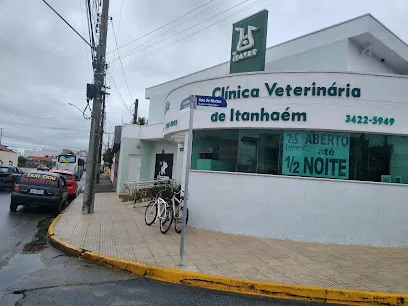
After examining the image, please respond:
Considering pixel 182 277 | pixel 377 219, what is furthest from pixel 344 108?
pixel 182 277

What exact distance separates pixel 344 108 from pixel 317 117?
0.71m

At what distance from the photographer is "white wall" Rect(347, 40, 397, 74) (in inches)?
465

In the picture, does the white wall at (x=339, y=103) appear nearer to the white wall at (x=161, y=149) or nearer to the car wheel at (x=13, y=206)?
the car wheel at (x=13, y=206)

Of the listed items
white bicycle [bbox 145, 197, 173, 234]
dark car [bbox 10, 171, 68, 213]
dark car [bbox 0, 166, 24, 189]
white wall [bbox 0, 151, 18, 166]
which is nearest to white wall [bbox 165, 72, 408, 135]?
white bicycle [bbox 145, 197, 173, 234]

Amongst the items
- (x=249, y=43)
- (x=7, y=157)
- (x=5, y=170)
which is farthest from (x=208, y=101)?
(x=7, y=157)

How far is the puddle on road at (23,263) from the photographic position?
17.3 ft

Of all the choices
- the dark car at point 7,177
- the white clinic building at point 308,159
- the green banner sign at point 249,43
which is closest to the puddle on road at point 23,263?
the white clinic building at point 308,159

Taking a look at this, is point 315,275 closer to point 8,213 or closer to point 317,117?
point 317,117

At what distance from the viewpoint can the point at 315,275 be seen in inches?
231

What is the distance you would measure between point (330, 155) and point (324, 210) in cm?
142

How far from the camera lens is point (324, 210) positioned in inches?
334

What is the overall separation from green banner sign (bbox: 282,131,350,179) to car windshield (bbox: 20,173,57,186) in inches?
340

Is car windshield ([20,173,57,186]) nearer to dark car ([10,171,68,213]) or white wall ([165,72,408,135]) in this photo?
dark car ([10,171,68,213])

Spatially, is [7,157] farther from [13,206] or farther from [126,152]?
[13,206]
